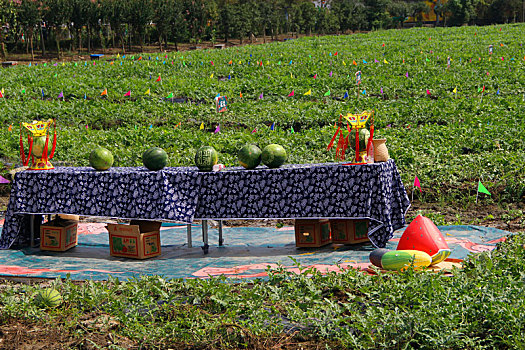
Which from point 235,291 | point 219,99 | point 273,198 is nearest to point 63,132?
point 219,99

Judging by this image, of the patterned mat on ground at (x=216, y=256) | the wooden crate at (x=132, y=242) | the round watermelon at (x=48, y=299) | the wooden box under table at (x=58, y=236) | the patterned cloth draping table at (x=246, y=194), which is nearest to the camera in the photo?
the round watermelon at (x=48, y=299)

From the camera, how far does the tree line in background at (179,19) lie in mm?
43562

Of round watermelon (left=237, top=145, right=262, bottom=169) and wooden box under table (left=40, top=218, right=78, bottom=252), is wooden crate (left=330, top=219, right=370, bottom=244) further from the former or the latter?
wooden box under table (left=40, top=218, right=78, bottom=252)

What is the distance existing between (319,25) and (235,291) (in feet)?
183

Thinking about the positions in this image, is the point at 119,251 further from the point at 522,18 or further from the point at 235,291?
the point at 522,18

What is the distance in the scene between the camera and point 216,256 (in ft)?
23.6

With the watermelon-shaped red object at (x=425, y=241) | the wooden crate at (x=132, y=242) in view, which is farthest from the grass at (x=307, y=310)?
the wooden crate at (x=132, y=242)

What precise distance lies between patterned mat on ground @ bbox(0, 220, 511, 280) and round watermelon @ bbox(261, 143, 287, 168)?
1.14m

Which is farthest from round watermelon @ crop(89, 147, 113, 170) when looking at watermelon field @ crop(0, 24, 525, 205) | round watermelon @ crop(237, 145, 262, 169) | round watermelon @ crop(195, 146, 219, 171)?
watermelon field @ crop(0, 24, 525, 205)

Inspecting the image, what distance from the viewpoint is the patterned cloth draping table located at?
6934 millimetres

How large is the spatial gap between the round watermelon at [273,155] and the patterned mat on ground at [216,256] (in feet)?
3.76

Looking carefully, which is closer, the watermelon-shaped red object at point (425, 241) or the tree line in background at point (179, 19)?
the watermelon-shaped red object at point (425, 241)

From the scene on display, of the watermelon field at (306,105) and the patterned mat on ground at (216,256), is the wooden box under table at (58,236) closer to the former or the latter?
the patterned mat on ground at (216,256)

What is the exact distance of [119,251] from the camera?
24.1 ft
